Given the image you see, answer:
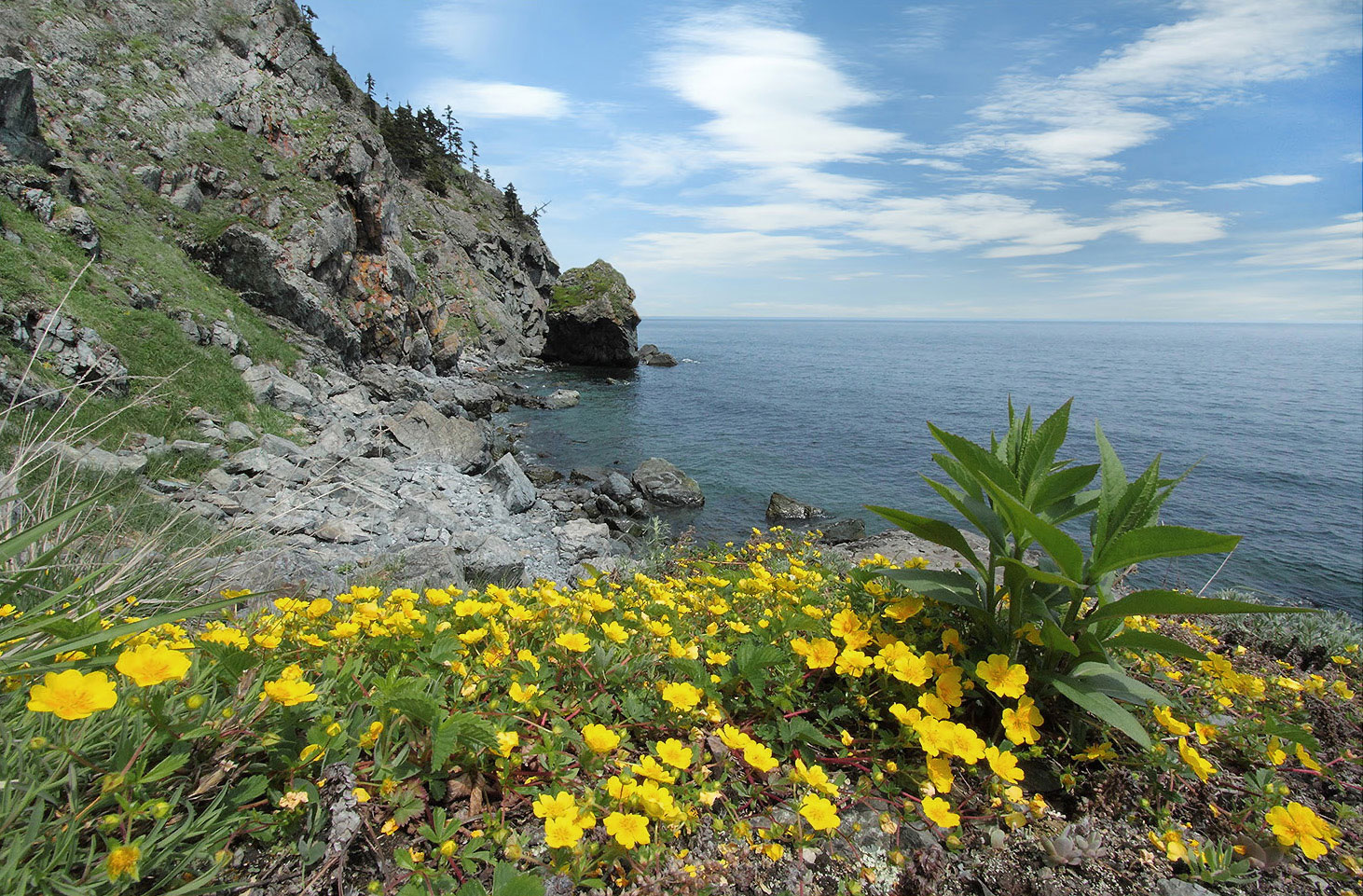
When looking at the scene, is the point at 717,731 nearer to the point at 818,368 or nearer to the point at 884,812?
the point at 884,812

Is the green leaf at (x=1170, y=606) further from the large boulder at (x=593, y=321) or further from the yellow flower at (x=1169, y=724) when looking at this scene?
the large boulder at (x=593, y=321)

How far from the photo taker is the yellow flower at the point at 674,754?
5.96ft

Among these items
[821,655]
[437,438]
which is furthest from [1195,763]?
[437,438]

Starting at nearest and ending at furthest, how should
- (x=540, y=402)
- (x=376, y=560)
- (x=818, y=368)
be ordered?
(x=376, y=560)
(x=540, y=402)
(x=818, y=368)

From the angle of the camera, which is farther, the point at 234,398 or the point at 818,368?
the point at 818,368

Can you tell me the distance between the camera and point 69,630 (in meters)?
1.66

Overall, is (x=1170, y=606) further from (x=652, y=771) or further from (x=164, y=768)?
(x=164, y=768)

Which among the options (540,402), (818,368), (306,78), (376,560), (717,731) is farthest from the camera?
(818,368)

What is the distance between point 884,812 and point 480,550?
419 inches

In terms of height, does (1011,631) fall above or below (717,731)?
above

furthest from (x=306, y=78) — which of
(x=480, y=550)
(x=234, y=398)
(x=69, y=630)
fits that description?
(x=69, y=630)

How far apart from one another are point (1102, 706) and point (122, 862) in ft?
9.02

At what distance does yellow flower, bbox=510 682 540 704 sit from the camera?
1.92m

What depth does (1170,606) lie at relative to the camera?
1.96 metres
